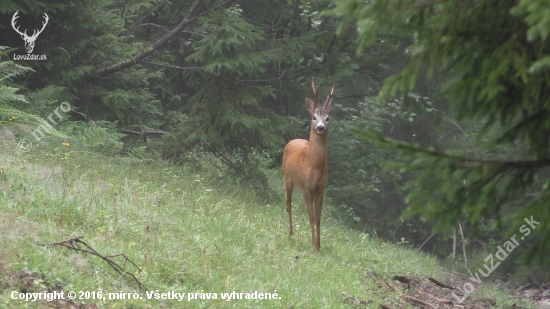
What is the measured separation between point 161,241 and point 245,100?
5.67 meters

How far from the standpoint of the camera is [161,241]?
21.2 feet

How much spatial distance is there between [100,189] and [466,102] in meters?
5.69

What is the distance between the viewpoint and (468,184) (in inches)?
120

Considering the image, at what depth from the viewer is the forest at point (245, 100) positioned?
3.05 m

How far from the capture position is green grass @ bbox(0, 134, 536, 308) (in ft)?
17.3

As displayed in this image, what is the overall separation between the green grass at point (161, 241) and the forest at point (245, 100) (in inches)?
2.6

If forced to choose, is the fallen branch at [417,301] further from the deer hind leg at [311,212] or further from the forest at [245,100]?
the deer hind leg at [311,212]

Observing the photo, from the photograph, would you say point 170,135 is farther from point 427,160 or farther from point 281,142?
point 427,160

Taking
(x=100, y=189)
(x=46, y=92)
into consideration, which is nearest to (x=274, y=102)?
(x=46, y=92)

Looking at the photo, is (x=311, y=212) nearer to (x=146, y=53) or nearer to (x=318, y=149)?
(x=318, y=149)

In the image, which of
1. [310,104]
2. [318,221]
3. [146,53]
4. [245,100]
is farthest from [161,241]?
[146,53]

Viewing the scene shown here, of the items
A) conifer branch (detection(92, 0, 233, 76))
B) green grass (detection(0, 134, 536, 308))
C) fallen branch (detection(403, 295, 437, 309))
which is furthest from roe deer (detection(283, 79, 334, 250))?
conifer branch (detection(92, 0, 233, 76))

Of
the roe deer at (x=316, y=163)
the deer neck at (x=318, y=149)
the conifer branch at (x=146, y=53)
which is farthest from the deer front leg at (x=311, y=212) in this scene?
the conifer branch at (x=146, y=53)

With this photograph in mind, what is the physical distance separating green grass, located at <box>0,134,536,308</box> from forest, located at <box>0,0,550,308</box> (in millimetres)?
66
